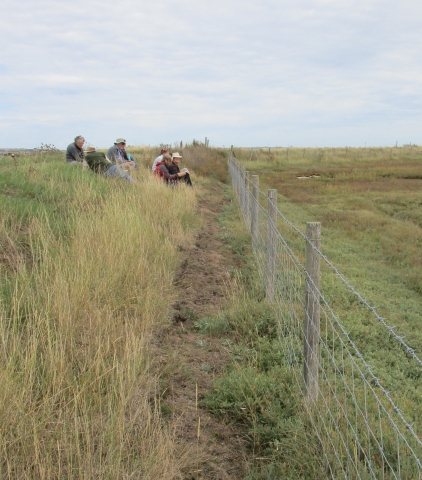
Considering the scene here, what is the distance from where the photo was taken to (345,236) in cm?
1058

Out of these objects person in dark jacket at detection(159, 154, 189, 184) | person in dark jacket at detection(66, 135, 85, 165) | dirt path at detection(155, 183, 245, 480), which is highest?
person in dark jacket at detection(66, 135, 85, 165)

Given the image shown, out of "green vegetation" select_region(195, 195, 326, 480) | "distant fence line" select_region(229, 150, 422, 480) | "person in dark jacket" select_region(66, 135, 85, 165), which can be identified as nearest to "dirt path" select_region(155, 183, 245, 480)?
"green vegetation" select_region(195, 195, 326, 480)

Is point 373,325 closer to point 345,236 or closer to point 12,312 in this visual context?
point 12,312

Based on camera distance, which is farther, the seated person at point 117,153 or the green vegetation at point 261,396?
the seated person at point 117,153

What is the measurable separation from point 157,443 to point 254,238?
5488 mm

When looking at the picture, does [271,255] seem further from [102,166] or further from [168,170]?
[168,170]

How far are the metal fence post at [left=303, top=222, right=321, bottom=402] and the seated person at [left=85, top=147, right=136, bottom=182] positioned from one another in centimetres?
714

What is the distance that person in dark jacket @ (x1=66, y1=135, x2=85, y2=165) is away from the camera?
1167cm

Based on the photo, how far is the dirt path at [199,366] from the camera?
2818 mm

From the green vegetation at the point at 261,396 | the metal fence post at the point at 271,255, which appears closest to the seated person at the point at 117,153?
the metal fence post at the point at 271,255

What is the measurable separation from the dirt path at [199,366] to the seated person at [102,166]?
3313mm

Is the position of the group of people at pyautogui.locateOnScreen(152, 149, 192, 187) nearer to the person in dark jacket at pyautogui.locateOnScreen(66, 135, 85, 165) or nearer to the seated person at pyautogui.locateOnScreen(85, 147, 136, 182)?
the seated person at pyautogui.locateOnScreen(85, 147, 136, 182)

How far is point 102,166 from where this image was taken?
33.4 feet

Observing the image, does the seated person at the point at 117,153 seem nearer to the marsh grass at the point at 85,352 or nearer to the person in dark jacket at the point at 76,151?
the person in dark jacket at the point at 76,151
